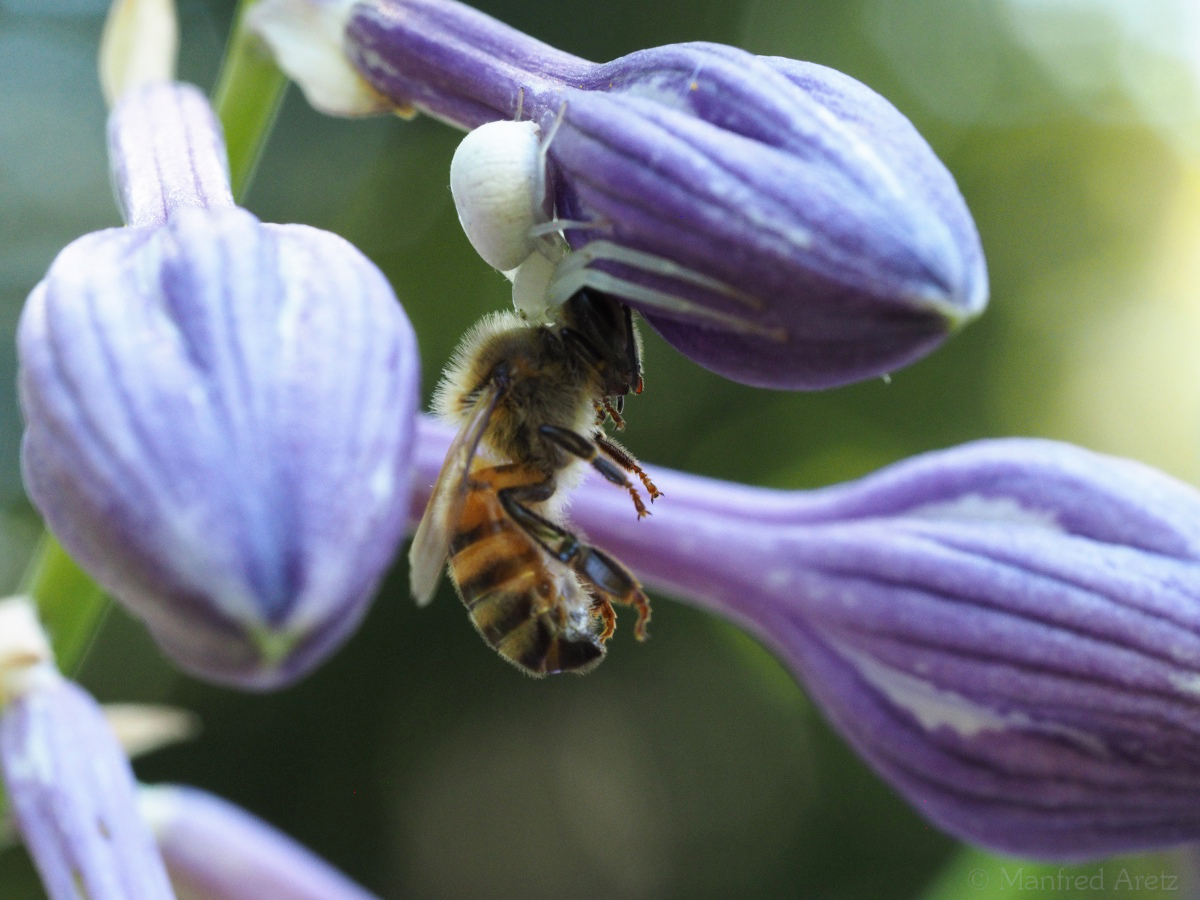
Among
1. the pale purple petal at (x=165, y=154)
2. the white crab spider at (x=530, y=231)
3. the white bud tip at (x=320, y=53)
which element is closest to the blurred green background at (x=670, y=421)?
the white bud tip at (x=320, y=53)

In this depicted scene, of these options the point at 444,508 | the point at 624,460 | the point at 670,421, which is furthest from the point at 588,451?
the point at 670,421

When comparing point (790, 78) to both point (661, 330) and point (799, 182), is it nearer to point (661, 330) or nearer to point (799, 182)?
point (799, 182)

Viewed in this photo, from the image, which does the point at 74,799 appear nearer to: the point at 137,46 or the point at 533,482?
the point at 533,482

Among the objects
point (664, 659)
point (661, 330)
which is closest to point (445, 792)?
point (664, 659)

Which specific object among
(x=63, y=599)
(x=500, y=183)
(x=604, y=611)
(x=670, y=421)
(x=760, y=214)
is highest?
(x=760, y=214)

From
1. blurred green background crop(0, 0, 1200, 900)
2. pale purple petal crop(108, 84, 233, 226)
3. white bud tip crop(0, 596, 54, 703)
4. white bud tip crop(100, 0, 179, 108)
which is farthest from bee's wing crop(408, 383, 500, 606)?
blurred green background crop(0, 0, 1200, 900)

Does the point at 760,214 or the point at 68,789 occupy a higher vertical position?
the point at 760,214
